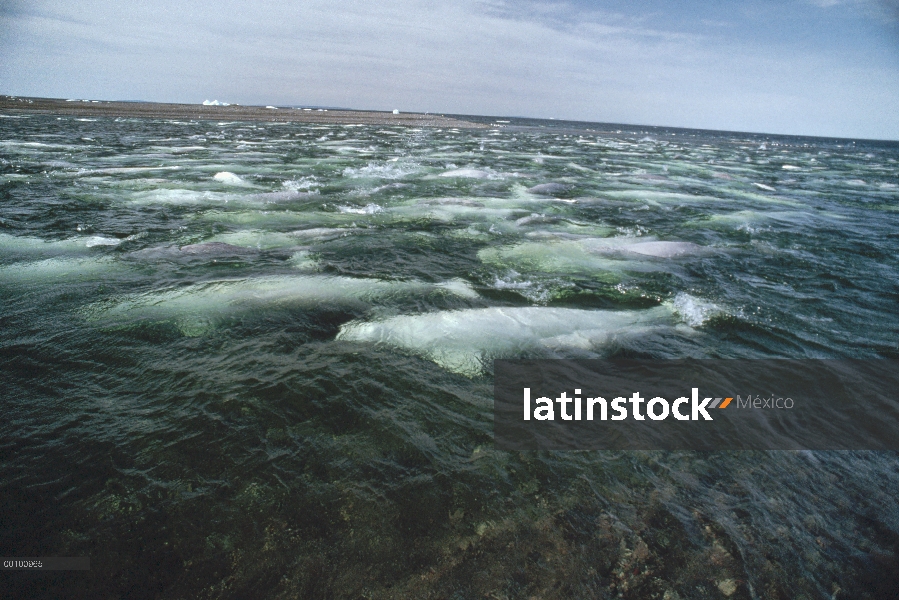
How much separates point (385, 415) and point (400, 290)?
2.35 meters

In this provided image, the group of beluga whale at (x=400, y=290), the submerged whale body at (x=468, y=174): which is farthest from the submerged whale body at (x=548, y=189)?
the group of beluga whale at (x=400, y=290)

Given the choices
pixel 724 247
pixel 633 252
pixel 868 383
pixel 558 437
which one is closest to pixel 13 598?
pixel 558 437

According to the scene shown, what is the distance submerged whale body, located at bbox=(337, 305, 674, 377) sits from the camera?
410cm

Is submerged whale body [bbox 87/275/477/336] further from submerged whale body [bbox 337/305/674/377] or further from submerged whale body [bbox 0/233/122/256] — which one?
submerged whale body [bbox 0/233/122/256]

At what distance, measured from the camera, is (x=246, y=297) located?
4855 millimetres
